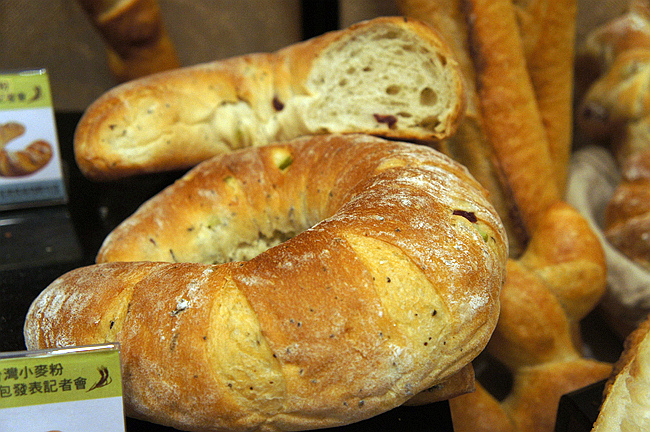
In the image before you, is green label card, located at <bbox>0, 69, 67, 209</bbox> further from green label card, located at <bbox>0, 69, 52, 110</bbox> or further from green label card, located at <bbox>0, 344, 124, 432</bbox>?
green label card, located at <bbox>0, 344, 124, 432</bbox>

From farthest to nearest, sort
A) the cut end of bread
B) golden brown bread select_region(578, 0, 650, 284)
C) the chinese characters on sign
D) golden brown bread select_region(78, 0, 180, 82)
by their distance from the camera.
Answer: golden brown bread select_region(78, 0, 180, 82)
golden brown bread select_region(578, 0, 650, 284)
the cut end of bread
the chinese characters on sign

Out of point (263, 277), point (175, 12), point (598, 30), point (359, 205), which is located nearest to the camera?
point (263, 277)

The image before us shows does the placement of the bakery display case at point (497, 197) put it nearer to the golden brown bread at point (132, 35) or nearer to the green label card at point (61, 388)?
the golden brown bread at point (132, 35)

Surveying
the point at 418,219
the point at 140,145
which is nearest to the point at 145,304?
the point at 418,219

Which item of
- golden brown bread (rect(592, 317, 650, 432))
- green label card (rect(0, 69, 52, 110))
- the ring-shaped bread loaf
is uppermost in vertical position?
green label card (rect(0, 69, 52, 110))

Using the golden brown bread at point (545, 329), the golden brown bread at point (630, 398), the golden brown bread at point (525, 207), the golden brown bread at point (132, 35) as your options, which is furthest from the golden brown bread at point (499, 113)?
the golden brown bread at point (132, 35)

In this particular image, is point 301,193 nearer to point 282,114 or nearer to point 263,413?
point 282,114

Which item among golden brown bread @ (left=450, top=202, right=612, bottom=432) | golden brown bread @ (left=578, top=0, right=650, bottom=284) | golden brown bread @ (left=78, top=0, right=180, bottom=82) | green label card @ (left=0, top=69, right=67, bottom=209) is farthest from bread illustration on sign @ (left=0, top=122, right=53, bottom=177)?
golden brown bread @ (left=578, top=0, right=650, bottom=284)
